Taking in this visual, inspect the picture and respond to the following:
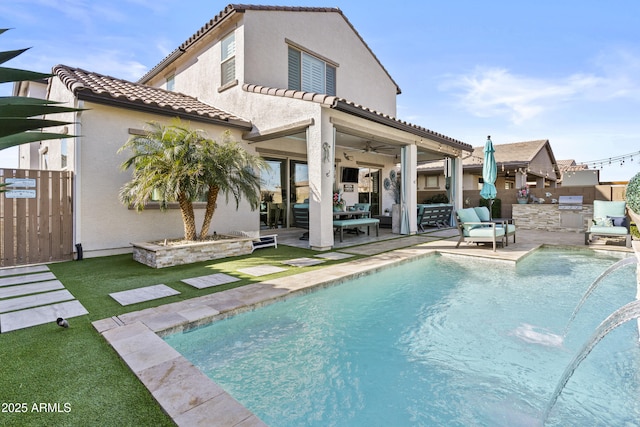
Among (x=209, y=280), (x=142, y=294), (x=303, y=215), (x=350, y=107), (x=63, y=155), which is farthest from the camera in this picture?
(x=303, y=215)

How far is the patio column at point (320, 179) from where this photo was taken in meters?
7.55

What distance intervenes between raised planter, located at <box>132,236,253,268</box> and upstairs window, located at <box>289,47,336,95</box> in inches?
249

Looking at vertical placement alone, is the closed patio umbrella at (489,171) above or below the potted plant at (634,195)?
above

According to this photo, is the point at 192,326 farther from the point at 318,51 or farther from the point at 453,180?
the point at 453,180

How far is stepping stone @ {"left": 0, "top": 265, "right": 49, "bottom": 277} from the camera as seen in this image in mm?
5455

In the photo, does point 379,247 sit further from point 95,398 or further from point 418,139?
point 95,398

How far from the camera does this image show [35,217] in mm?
6230

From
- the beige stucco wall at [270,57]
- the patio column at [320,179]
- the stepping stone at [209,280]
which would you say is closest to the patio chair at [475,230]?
the patio column at [320,179]

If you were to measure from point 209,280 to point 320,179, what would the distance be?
364 centimetres

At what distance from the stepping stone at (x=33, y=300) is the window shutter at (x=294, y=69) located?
8924mm

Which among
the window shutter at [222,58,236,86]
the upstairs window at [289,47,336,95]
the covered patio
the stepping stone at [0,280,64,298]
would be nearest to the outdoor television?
the covered patio

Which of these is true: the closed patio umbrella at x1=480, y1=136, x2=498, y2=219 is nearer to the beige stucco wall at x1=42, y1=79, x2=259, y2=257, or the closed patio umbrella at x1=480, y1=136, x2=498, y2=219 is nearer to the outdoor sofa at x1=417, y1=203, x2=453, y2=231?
the outdoor sofa at x1=417, y1=203, x2=453, y2=231

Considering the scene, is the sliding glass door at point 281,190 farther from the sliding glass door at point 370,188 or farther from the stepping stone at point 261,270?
the stepping stone at point 261,270

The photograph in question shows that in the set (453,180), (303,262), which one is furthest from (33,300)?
(453,180)
